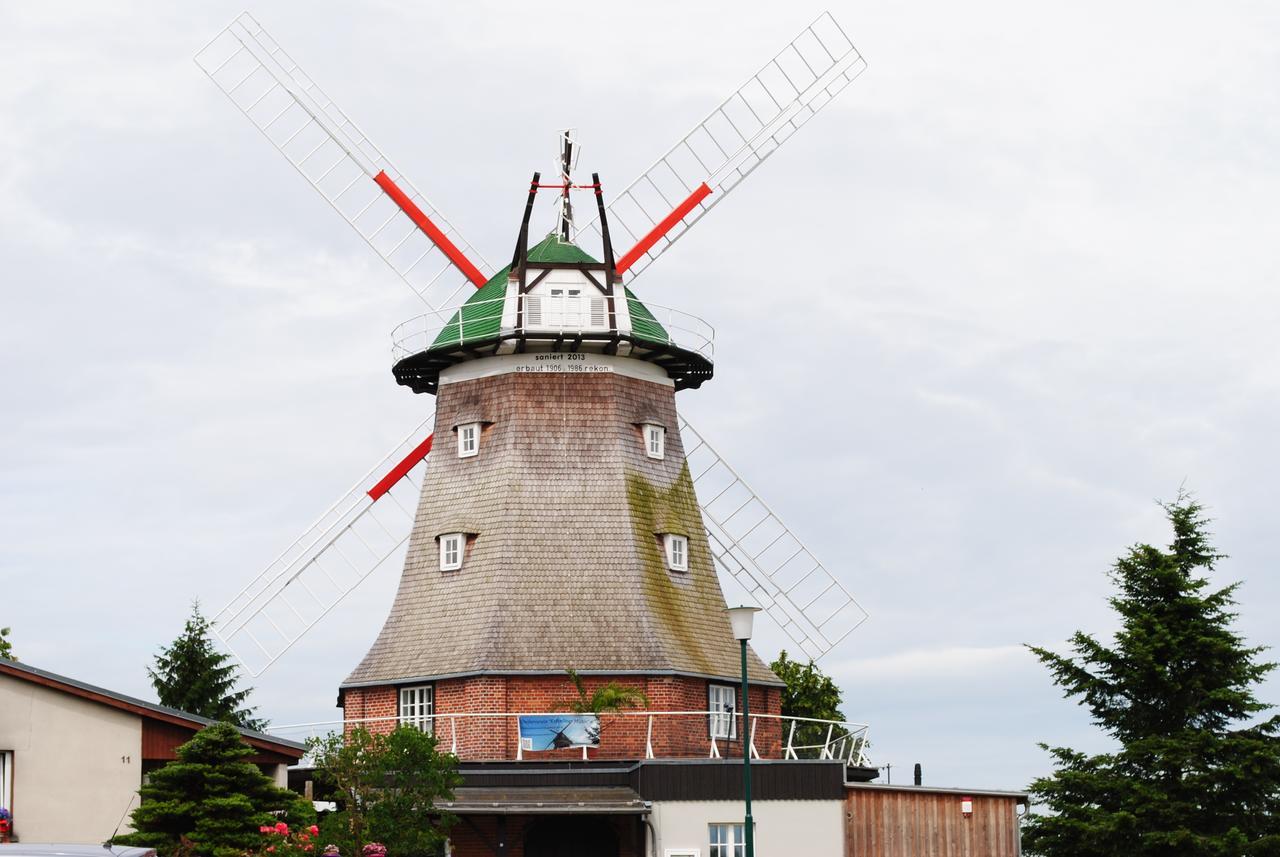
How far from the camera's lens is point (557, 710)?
36.2 meters

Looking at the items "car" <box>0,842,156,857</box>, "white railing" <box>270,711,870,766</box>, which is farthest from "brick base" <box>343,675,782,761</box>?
"car" <box>0,842,156,857</box>

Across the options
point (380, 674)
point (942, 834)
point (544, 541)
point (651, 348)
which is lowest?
point (942, 834)

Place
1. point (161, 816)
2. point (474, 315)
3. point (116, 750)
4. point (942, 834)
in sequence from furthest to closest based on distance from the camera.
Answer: point (474, 315), point (942, 834), point (116, 750), point (161, 816)

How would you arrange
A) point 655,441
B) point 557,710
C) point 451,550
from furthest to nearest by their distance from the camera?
point 655,441 → point 451,550 → point 557,710

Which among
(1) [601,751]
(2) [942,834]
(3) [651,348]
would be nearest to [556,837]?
(1) [601,751]

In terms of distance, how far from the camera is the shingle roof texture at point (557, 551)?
36969 millimetres

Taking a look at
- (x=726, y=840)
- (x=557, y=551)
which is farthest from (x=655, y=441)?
(x=726, y=840)

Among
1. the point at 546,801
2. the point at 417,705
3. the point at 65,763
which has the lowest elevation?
the point at 546,801

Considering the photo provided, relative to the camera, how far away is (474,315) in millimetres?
40031

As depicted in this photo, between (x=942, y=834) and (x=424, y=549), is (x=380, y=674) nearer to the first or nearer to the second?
(x=424, y=549)

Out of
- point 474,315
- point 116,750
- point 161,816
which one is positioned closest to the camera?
point 161,816

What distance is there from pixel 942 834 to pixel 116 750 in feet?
46.4

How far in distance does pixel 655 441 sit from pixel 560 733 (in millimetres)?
6894

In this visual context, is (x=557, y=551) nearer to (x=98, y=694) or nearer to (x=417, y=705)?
(x=417, y=705)
